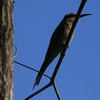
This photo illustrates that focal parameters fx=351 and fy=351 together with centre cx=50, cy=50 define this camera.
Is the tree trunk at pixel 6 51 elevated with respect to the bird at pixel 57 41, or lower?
lower

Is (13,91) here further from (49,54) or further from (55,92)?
(49,54)

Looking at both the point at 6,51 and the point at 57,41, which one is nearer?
the point at 6,51

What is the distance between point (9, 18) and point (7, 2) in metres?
0.13

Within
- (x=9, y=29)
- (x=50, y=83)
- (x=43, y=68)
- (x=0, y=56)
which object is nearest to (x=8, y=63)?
(x=0, y=56)

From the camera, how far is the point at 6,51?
7.80ft

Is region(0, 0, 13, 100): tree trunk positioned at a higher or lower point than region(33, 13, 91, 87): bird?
lower

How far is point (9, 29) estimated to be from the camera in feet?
8.17

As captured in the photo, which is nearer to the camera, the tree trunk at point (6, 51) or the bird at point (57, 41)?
the tree trunk at point (6, 51)

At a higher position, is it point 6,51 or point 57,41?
point 57,41

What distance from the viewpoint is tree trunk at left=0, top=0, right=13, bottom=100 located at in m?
2.31

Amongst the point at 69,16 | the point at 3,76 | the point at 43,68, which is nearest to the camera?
the point at 3,76

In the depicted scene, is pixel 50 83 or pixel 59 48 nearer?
pixel 50 83

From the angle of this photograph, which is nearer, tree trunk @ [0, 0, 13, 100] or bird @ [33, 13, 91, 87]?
tree trunk @ [0, 0, 13, 100]

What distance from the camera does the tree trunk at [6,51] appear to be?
90.9 inches
